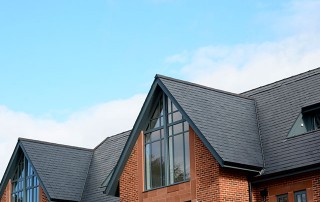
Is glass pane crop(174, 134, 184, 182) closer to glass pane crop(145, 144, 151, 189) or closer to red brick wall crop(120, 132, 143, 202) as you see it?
glass pane crop(145, 144, 151, 189)

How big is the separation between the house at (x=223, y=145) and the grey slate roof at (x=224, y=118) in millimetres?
38

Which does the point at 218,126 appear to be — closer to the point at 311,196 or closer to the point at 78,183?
the point at 311,196

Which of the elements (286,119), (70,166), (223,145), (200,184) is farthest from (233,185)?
(70,166)

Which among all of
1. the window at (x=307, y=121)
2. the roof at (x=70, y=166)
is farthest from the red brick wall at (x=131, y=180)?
the window at (x=307, y=121)

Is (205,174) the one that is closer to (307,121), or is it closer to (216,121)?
(216,121)

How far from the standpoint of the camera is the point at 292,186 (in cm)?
2481

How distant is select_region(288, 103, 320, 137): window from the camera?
87.2 feet

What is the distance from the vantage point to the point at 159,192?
91.4 feet

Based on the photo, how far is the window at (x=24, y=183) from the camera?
3523 centimetres

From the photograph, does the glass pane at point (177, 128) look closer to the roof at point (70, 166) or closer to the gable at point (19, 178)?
the roof at point (70, 166)

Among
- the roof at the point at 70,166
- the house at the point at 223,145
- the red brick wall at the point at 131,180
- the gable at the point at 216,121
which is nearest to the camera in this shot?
the house at the point at 223,145

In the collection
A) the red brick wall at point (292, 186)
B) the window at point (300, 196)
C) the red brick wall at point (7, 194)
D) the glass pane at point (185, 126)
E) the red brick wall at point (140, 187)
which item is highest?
the glass pane at point (185, 126)

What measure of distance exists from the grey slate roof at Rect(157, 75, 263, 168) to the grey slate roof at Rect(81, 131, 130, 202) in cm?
688

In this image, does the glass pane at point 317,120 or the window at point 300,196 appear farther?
the glass pane at point 317,120
